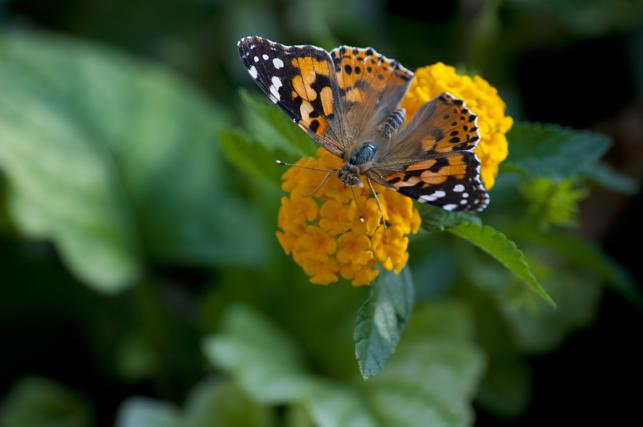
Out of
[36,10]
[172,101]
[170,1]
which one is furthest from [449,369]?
[36,10]

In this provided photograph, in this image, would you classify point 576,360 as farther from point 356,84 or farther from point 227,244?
point 356,84

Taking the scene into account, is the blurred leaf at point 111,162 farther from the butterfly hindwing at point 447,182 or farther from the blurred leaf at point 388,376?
the butterfly hindwing at point 447,182

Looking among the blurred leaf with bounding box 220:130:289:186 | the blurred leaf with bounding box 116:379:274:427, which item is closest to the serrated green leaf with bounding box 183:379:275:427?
the blurred leaf with bounding box 116:379:274:427

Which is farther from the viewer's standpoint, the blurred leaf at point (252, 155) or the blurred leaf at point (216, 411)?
the blurred leaf at point (216, 411)

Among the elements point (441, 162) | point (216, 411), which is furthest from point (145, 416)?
point (441, 162)

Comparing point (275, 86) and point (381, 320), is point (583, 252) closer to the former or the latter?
point (381, 320)

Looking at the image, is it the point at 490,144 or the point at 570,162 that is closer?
the point at 490,144

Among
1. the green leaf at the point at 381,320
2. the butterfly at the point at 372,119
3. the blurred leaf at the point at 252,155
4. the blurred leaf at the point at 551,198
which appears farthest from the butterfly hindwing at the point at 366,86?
the blurred leaf at the point at 551,198

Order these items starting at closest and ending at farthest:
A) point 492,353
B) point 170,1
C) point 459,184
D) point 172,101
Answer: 1. point 459,184
2. point 492,353
3. point 172,101
4. point 170,1
